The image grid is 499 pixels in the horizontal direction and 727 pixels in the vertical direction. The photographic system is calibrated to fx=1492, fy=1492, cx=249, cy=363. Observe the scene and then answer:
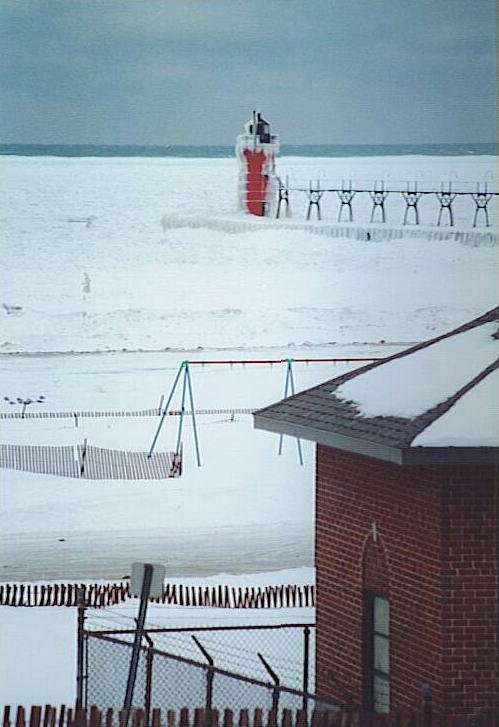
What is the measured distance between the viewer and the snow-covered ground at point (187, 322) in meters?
7.01

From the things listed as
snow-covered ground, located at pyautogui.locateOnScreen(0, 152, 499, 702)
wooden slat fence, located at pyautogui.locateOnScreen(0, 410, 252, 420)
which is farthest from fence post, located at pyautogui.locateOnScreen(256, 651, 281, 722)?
wooden slat fence, located at pyautogui.locateOnScreen(0, 410, 252, 420)

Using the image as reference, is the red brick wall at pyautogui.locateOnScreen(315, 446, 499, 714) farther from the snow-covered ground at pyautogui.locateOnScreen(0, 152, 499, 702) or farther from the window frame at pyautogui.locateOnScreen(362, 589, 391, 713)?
the snow-covered ground at pyautogui.locateOnScreen(0, 152, 499, 702)

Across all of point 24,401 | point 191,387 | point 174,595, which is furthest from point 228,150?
point 174,595

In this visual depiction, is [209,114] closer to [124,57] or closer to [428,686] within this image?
[124,57]

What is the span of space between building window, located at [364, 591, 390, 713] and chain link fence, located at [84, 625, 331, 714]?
0.62 ft

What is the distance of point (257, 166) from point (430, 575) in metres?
2.68

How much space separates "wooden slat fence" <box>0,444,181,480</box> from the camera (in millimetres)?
7031

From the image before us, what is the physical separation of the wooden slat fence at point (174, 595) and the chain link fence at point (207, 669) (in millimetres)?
165

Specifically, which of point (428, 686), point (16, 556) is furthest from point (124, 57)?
point (428, 686)

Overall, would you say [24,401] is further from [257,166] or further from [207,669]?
[207,669]

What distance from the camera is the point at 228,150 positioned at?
7133mm

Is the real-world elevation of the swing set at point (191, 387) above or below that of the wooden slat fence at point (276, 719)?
above

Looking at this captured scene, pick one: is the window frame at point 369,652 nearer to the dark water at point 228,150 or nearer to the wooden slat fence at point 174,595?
the wooden slat fence at point 174,595

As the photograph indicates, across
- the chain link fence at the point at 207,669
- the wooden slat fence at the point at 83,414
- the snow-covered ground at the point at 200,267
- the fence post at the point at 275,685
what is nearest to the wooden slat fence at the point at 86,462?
the wooden slat fence at the point at 83,414
